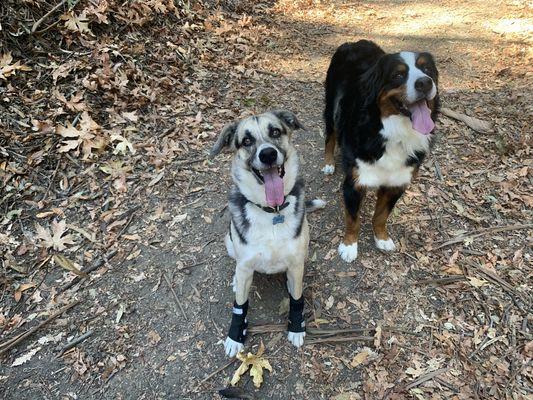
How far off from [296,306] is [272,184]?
1.06 meters

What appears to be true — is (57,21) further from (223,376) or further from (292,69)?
(223,376)

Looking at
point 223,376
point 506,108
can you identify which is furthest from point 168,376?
point 506,108

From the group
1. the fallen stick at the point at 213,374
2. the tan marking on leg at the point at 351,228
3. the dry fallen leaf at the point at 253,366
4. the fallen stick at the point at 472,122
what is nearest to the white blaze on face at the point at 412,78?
the tan marking on leg at the point at 351,228

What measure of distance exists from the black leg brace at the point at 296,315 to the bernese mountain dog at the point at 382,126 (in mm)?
941

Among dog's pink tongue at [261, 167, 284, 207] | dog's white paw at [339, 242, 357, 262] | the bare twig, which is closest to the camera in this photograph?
dog's pink tongue at [261, 167, 284, 207]

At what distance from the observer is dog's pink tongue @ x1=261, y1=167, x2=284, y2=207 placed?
2852 millimetres

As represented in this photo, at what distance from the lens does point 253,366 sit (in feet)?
10.1

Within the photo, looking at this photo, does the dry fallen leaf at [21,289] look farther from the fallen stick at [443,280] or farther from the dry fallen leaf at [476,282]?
the dry fallen leaf at [476,282]

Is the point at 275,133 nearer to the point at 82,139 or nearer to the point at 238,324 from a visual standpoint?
the point at 238,324

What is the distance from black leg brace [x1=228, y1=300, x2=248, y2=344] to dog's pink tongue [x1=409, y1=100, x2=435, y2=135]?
196 centimetres

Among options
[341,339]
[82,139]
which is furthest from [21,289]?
[341,339]

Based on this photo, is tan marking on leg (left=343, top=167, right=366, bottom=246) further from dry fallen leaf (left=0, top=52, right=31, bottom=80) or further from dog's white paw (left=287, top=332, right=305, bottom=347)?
dry fallen leaf (left=0, top=52, right=31, bottom=80)

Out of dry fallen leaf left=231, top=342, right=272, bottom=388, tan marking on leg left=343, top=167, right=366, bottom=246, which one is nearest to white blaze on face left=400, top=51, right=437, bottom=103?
tan marking on leg left=343, top=167, right=366, bottom=246

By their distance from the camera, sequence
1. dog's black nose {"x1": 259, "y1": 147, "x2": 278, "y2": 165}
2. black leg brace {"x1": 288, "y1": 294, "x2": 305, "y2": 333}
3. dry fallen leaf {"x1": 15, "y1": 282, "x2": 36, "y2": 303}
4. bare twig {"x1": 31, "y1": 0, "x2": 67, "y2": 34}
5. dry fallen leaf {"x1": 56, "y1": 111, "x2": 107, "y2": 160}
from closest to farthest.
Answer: dog's black nose {"x1": 259, "y1": 147, "x2": 278, "y2": 165}, black leg brace {"x1": 288, "y1": 294, "x2": 305, "y2": 333}, dry fallen leaf {"x1": 15, "y1": 282, "x2": 36, "y2": 303}, dry fallen leaf {"x1": 56, "y1": 111, "x2": 107, "y2": 160}, bare twig {"x1": 31, "y1": 0, "x2": 67, "y2": 34}
